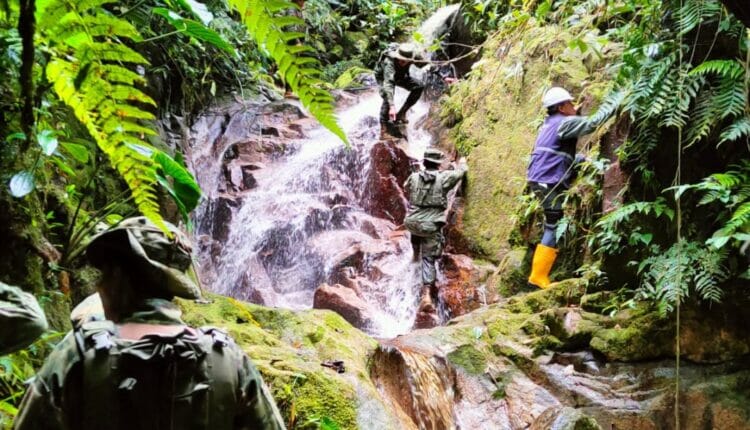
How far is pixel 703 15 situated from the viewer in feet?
14.1

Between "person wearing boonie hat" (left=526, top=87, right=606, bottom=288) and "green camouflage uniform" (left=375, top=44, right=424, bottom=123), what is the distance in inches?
190

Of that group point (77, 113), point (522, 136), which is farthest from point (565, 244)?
point (77, 113)

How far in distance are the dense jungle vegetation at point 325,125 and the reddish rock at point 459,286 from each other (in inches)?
44.7

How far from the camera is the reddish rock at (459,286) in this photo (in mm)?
7449

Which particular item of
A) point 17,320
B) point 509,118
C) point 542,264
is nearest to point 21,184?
point 17,320

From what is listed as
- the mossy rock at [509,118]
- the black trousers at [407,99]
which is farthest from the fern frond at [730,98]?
the black trousers at [407,99]

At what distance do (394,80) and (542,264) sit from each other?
19.2 feet

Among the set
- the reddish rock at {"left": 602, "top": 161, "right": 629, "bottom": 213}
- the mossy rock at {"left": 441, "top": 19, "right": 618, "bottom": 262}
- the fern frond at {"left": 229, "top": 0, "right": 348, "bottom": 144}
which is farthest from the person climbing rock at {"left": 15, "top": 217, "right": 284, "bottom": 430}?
the mossy rock at {"left": 441, "top": 19, "right": 618, "bottom": 262}

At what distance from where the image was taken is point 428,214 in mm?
7875

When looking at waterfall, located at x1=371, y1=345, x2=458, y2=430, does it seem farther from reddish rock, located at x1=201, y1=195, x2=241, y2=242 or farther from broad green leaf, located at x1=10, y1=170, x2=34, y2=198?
reddish rock, located at x1=201, y1=195, x2=241, y2=242

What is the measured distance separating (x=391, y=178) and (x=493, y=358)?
5135mm

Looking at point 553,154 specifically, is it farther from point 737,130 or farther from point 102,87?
point 102,87

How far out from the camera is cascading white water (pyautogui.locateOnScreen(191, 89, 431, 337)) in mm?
8273

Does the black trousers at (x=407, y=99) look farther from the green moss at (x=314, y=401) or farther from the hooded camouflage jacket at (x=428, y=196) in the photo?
the green moss at (x=314, y=401)
